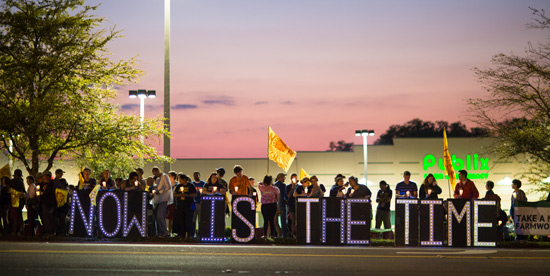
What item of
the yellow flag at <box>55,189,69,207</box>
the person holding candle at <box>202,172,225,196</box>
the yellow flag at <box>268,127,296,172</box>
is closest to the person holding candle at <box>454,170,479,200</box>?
the person holding candle at <box>202,172,225,196</box>

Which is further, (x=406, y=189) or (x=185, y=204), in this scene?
(x=406, y=189)

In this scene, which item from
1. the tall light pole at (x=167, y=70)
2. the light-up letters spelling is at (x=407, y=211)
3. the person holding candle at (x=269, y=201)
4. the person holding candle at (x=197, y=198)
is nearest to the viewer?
the light-up letters spelling is at (x=407, y=211)

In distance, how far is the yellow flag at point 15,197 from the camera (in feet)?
64.7

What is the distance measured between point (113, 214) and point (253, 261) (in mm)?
6438

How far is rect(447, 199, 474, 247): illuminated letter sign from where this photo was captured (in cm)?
1781

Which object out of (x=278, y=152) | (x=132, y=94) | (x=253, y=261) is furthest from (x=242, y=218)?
(x=132, y=94)

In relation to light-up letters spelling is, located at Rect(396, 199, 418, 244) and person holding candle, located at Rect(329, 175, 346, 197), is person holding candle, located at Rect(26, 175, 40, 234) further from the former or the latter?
light-up letters spelling is, located at Rect(396, 199, 418, 244)

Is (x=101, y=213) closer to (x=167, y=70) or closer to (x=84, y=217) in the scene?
(x=84, y=217)

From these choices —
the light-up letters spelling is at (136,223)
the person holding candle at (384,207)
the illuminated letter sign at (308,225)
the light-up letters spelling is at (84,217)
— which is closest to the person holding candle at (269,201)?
the illuminated letter sign at (308,225)

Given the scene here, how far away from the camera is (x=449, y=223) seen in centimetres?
1788

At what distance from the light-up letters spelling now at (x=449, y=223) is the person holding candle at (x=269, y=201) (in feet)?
11.4

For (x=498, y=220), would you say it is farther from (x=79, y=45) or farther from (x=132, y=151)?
(x=79, y=45)

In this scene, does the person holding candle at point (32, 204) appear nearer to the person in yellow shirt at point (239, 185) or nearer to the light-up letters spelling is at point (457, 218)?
the person in yellow shirt at point (239, 185)

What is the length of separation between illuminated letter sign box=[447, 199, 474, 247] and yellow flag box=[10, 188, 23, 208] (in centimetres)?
1122
